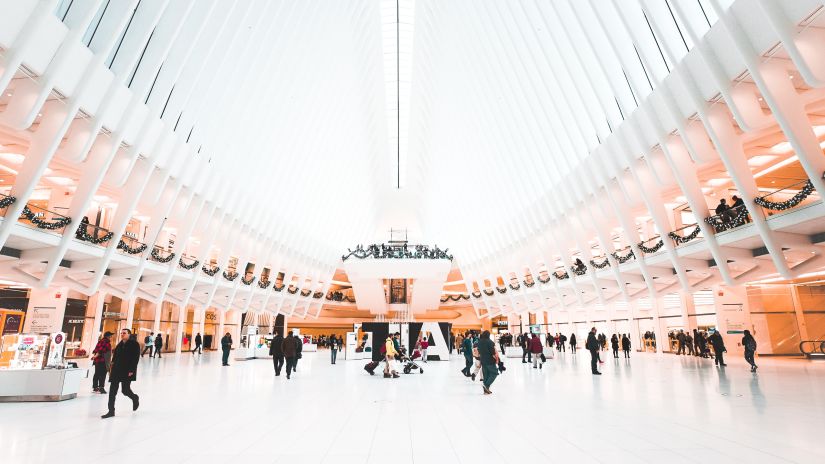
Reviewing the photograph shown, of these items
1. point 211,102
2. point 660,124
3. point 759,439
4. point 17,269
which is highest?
point 211,102

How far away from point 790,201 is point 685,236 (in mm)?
4352

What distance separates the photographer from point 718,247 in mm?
12578

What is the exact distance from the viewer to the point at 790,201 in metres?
9.96

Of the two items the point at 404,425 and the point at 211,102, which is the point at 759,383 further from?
the point at 211,102

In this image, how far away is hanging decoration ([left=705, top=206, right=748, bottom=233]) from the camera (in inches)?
455

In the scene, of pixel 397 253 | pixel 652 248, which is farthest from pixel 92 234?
pixel 397 253

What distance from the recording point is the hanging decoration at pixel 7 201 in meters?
10.3

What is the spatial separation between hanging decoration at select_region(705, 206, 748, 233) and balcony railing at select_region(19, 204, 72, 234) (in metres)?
17.9

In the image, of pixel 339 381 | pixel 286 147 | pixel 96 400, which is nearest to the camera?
pixel 96 400

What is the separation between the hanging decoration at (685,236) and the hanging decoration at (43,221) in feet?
59.2

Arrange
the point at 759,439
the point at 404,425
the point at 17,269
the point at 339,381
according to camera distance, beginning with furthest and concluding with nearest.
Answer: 1. the point at 17,269
2. the point at 339,381
3. the point at 404,425
4. the point at 759,439

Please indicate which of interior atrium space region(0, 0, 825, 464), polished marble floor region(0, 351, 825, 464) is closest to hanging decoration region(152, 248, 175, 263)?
interior atrium space region(0, 0, 825, 464)

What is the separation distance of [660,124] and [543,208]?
33.3 feet

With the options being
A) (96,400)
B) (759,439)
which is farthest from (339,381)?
(759,439)
